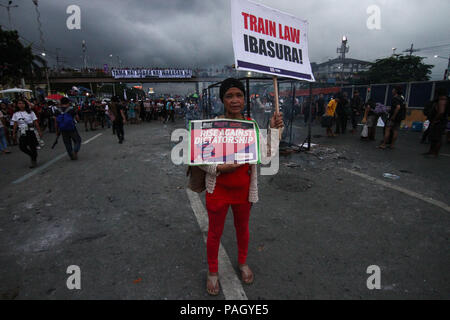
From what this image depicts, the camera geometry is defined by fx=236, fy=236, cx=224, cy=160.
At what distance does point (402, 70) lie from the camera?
139ft

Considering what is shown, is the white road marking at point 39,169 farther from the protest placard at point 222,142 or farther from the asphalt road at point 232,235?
the protest placard at point 222,142

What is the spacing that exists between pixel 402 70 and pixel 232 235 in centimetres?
5353

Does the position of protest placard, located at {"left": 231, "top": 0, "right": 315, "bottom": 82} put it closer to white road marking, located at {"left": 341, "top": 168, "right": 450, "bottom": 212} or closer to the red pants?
the red pants

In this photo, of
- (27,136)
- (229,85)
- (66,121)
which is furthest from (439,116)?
(27,136)

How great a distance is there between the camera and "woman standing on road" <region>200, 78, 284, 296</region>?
200 centimetres

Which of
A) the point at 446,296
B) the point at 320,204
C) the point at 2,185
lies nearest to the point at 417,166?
the point at 320,204

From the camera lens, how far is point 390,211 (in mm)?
3566

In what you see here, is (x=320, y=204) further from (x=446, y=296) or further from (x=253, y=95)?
(x=253, y=95)

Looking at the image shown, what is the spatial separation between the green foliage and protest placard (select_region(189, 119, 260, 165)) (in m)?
51.3

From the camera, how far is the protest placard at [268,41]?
2.37 metres

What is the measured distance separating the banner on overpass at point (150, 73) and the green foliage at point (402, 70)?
35.6 metres

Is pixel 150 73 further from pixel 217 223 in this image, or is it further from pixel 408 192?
pixel 217 223

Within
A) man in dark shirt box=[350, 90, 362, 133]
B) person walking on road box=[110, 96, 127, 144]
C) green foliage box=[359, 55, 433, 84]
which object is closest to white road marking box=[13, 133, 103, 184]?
person walking on road box=[110, 96, 127, 144]

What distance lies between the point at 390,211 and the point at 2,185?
7.35 meters
